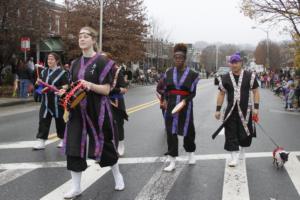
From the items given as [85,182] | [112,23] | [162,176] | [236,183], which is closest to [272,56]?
[112,23]

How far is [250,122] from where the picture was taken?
24.4 ft

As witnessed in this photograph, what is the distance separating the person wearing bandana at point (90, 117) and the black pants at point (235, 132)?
2.39 m

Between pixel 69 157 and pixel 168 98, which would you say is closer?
pixel 69 157

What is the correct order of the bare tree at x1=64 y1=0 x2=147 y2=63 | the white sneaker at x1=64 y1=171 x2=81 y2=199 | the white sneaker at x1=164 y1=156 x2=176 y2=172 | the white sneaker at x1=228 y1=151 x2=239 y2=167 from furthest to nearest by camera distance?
the bare tree at x1=64 y1=0 x2=147 y2=63, the white sneaker at x1=228 y1=151 x2=239 y2=167, the white sneaker at x1=164 y1=156 x2=176 y2=172, the white sneaker at x1=64 y1=171 x2=81 y2=199

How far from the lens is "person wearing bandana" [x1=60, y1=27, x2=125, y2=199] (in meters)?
5.43

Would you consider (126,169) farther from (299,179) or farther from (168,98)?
Result: (299,179)

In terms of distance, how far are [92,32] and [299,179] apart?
3.50m

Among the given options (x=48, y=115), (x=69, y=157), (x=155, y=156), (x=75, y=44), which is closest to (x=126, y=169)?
(x=155, y=156)

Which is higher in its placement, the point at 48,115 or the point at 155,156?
the point at 48,115

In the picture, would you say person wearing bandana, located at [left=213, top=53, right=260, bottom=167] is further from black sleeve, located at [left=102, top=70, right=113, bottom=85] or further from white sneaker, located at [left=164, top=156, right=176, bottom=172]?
black sleeve, located at [left=102, top=70, right=113, bottom=85]

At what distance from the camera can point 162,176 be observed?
6688 millimetres

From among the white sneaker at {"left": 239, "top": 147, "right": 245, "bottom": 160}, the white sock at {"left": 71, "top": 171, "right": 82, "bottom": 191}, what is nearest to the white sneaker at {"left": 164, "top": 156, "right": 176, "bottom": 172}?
the white sneaker at {"left": 239, "top": 147, "right": 245, "bottom": 160}

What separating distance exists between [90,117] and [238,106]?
2.78 m

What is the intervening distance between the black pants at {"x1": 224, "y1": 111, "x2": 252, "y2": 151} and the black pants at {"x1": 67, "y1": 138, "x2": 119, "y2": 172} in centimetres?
232
